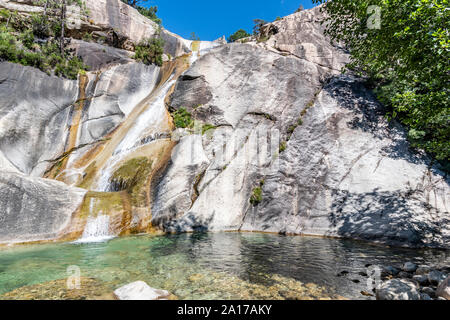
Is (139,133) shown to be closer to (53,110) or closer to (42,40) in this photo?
(53,110)

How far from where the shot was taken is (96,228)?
12.9 metres

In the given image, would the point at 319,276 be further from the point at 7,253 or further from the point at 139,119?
the point at 139,119

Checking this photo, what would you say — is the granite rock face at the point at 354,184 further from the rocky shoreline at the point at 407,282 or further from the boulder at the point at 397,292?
the boulder at the point at 397,292

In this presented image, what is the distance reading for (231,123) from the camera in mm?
19516

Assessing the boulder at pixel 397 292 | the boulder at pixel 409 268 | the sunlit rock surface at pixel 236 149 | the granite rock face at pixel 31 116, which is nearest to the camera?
the boulder at pixel 397 292

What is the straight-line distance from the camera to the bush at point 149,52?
30.8m

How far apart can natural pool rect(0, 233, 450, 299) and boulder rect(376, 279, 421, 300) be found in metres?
0.64

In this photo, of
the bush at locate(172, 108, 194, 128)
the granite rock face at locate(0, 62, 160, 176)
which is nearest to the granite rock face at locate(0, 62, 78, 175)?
the granite rock face at locate(0, 62, 160, 176)

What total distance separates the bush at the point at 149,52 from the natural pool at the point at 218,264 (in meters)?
26.3

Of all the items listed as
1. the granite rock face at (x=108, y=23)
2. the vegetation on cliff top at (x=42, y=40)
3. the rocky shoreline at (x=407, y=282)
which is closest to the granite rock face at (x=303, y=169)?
the rocky shoreline at (x=407, y=282)

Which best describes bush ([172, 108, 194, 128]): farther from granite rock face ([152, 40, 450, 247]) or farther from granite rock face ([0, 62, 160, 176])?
granite rock face ([0, 62, 160, 176])

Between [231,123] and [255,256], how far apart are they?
1248cm

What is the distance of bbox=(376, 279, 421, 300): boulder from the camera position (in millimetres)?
5211
